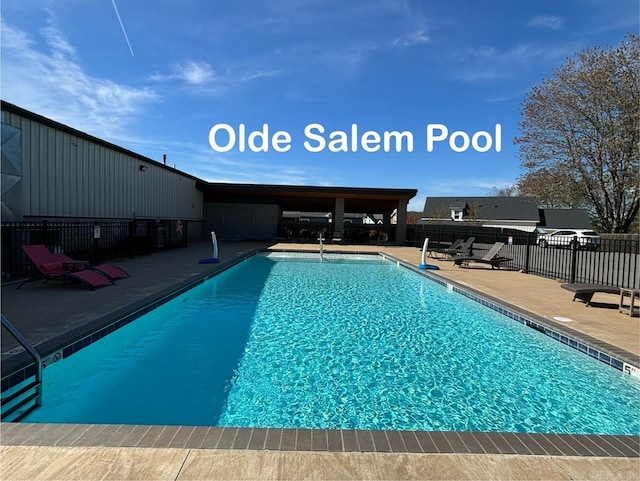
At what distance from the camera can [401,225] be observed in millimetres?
24625

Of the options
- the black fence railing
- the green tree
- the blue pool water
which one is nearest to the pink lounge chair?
the black fence railing

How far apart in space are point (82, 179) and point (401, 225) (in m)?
18.0

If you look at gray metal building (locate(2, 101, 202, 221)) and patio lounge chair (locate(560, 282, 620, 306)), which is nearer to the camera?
patio lounge chair (locate(560, 282, 620, 306))

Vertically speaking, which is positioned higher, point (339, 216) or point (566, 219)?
point (566, 219)

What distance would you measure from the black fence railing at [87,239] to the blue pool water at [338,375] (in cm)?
459

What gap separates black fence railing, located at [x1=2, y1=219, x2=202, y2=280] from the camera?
8680 millimetres

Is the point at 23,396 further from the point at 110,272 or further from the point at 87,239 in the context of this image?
the point at 87,239

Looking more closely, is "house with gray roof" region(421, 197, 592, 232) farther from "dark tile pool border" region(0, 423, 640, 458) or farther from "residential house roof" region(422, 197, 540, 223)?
"dark tile pool border" region(0, 423, 640, 458)

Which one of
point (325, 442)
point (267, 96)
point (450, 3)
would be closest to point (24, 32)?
point (267, 96)

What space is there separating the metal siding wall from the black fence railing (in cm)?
50

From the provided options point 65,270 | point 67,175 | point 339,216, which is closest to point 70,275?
point 65,270

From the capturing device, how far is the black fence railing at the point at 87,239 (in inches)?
342

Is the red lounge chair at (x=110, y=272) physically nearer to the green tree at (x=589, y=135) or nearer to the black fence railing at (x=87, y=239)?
the black fence railing at (x=87, y=239)

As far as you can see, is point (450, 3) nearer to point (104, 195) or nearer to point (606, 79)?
point (104, 195)
